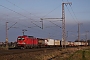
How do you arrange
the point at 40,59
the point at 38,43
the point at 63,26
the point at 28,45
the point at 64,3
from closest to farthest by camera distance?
the point at 40,59
the point at 63,26
the point at 64,3
the point at 28,45
the point at 38,43

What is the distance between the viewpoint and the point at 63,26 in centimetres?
5762

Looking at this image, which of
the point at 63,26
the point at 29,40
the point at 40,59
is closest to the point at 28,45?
the point at 29,40

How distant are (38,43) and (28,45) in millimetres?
16780

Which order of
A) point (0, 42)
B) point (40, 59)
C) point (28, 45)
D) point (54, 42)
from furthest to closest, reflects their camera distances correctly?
point (54, 42) < point (0, 42) < point (28, 45) < point (40, 59)

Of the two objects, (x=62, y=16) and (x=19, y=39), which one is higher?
(x=62, y=16)

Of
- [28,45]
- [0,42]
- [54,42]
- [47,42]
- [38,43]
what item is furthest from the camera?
[54,42]

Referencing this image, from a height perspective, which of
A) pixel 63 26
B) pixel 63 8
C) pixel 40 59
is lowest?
pixel 40 59

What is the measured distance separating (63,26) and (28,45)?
16.4 metres

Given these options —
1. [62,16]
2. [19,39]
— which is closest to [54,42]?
[19,39]

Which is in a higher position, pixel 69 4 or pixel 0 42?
pixel 69 4

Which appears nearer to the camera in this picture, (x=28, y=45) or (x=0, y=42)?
(x=28, y=45)

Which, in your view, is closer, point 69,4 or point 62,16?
point 62,16

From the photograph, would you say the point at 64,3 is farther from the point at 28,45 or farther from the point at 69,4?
the point at 28,45

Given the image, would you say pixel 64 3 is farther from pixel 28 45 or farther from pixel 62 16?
pixel 28 45
